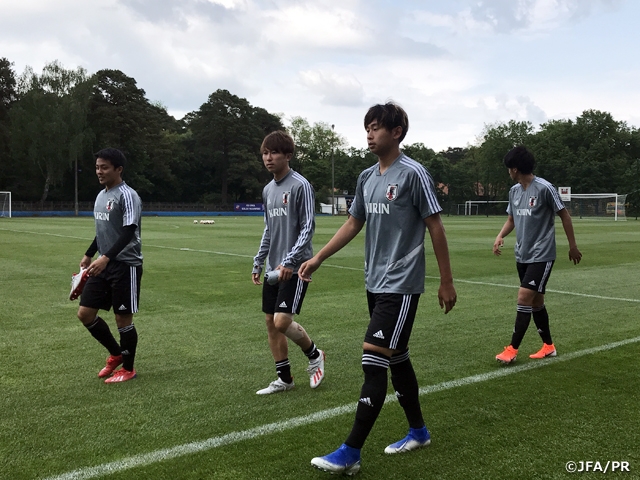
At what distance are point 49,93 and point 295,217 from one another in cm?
6940

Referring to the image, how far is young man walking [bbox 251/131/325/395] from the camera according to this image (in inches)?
188

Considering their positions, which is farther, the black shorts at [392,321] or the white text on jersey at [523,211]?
the white text on jersey at [523,211]

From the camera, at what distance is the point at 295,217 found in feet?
15.9

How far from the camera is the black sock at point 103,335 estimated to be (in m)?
5.45

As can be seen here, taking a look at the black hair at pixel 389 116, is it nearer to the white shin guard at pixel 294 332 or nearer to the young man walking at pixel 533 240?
the white shin guard at pixel 294 332

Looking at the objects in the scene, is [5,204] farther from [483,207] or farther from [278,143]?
[278,143]

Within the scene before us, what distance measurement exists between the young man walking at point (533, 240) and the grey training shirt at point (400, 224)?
2.74 m

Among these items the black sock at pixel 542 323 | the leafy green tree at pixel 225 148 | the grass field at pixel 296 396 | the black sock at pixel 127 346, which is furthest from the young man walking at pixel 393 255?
the leafy green tree at pixel 225 148

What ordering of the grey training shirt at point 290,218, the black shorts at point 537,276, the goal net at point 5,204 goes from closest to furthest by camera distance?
the grey training shirt at point 290,218
the black shorts at point 537,276
the goal net at point 5,204

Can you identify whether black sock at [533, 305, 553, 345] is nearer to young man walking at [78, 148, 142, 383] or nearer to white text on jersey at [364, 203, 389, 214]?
white text on jersey at [364, 203, 389, 214]

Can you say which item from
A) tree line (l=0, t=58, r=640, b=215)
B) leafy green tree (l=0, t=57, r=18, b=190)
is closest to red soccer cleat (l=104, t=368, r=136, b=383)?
tree line (l=0, t=58, r=640, b=215)

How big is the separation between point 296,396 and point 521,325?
2.54 meters

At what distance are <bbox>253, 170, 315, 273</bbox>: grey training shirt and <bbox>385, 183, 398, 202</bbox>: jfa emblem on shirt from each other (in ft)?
3.99

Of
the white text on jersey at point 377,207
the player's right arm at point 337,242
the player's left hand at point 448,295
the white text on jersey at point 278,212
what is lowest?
the player's left hand at point 448,295
